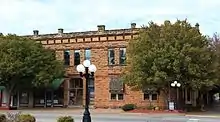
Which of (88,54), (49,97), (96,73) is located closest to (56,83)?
(49,97)

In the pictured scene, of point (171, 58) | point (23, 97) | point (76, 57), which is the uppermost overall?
point (76, 57)

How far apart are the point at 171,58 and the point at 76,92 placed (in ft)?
52.5

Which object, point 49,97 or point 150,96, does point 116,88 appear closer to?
point 150,96

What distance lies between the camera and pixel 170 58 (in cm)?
→ 4012

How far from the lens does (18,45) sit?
47.8 m

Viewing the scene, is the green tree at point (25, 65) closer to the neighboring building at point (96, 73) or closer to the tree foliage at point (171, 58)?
the neighboring building at point (96, 73)

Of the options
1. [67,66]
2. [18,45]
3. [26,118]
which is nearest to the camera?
[26,118]

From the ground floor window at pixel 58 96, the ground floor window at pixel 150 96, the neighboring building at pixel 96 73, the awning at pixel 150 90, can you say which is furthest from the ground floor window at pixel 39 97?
the awning at pixel 150 90

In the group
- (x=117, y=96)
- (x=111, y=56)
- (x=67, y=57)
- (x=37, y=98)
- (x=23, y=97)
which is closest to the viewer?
(x=117, y=96)

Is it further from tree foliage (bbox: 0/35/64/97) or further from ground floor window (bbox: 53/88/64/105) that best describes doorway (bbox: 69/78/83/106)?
tree foliage (bbox: 0/35/64/97)

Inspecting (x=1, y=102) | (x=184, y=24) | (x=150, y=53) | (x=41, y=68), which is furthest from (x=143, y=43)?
(x=1, y=102)

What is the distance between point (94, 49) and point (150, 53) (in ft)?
38.5

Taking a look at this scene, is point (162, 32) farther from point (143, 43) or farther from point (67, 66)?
point (67, 66)

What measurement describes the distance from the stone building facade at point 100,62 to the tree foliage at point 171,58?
6.13 m
